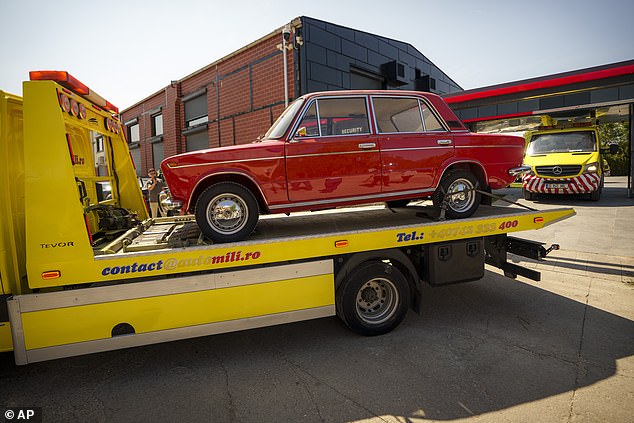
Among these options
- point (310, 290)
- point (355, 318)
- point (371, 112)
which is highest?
point (371, 112)

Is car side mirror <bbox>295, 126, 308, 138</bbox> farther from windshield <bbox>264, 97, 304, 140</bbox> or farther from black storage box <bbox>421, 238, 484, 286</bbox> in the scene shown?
black storage box <bbox>421, 238, 484, 286</bbox>

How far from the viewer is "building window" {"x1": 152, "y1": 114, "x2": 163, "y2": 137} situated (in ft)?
62.0

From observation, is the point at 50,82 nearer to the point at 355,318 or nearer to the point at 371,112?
the point at 371,112

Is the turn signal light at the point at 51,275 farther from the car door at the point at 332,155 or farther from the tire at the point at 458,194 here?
the tire at the point at 458,194

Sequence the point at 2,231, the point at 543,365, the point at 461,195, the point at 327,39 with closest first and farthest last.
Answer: the point at 2,231 < the point at 543,365 < the point at 461,195 < the point at 327,39

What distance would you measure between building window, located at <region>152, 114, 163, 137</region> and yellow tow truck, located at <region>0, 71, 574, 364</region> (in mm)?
15439

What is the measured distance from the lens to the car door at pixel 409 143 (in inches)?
168

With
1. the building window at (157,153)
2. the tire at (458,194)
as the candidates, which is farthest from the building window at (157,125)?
the tire at (458,194)

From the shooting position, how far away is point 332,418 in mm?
2744

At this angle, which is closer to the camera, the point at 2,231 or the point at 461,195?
the point at 2,231

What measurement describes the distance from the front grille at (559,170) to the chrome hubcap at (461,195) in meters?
9.62

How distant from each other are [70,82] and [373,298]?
3.70 meters

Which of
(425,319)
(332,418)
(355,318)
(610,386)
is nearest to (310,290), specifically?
(355,318)

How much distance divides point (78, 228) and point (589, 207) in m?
13.5
